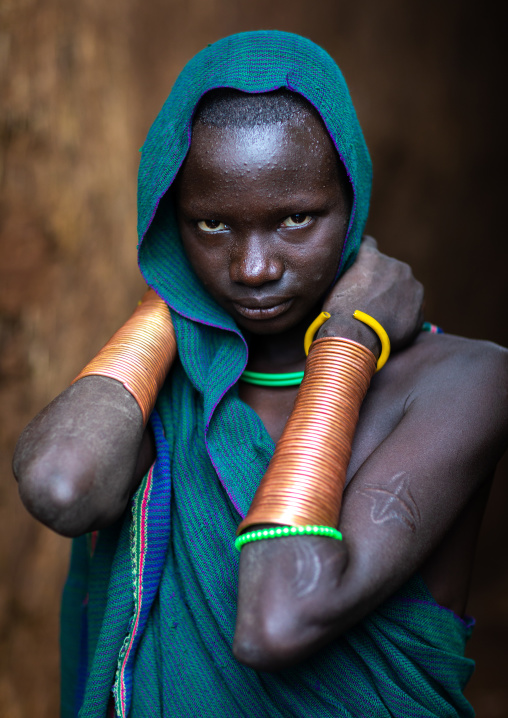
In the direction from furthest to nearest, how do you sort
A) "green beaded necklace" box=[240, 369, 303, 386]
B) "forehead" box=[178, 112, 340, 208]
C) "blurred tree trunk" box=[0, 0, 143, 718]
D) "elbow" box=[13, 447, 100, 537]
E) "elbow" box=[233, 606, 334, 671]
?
1. "blurred tree trunk" box=[0, 0, 143, 718]
2. "green beaded necklace" box=[240, 369, 303, 386]
3. "forehead" box=[178, 112, 340, 208]
4. "elbow" box=[13, 447, 100, 537]
5. "elbow" box=[233, 606, 334, 671]

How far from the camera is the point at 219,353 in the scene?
1.27 meters

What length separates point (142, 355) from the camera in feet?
3.83

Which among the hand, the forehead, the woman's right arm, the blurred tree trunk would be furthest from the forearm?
the blurred tree trunk

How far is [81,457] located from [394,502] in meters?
0.43

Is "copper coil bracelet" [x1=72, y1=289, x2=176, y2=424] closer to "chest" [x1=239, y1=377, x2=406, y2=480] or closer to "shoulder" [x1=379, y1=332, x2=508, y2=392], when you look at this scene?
"chest" [x1=239, y1=377, x2=406, y2=480]

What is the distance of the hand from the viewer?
3.66 ft

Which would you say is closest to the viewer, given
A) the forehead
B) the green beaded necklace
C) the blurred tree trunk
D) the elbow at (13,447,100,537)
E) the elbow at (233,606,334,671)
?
the elbow at (233,606,334,671)

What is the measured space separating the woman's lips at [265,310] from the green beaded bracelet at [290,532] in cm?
39

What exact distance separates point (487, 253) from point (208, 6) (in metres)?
1.52

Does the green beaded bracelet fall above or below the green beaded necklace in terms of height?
above

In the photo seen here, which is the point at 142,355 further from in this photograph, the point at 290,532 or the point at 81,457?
the point at 290,532

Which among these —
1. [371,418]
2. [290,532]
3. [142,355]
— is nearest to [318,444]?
[290,532]

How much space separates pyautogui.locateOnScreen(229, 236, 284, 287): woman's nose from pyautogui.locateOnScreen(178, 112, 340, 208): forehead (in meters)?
0.08

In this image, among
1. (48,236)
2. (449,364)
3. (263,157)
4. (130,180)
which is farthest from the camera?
(130,180)
